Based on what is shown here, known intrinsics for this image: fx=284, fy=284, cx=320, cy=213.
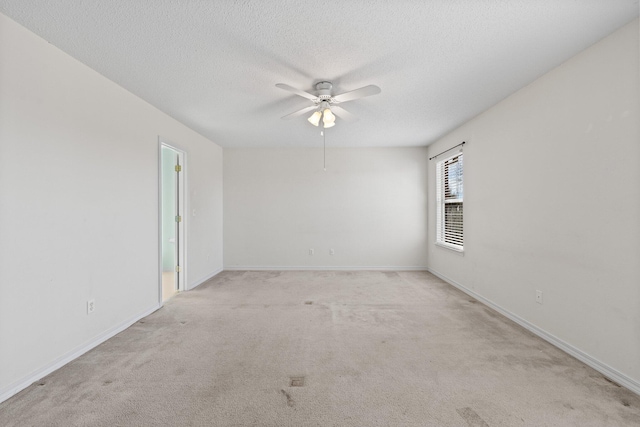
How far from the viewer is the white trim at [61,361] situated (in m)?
1.81

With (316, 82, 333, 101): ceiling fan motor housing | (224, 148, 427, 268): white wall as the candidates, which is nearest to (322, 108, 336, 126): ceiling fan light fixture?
(316, 82, 333, 101): ceiling fan motor housing

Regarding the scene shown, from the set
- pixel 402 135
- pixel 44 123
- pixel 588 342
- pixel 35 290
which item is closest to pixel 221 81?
pixel 44 123

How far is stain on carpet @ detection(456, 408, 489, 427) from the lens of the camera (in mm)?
1567

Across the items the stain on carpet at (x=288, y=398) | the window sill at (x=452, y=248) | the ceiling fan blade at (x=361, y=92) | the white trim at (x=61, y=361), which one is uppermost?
the ceiling fan blade at (x=361, y=92)

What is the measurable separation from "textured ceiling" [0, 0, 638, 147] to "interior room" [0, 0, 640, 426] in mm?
19

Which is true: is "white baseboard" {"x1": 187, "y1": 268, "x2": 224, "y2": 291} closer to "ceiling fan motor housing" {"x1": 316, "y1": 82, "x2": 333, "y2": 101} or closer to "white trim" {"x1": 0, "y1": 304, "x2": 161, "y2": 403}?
"white trim" {"x1": 0, "y1": 304, "x2": 161, "y2": 403}

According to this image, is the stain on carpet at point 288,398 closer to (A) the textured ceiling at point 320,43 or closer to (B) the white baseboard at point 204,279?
(A) the textured ceiling at point 320,43

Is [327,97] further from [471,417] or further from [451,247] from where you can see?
[451,247]

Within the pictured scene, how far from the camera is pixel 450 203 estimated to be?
4719mm

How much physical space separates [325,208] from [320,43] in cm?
372

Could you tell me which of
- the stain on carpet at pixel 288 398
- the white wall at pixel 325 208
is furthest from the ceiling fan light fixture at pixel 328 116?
the white wall at pixel 325 208

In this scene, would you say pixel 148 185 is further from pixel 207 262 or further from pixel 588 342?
pixel 588 342

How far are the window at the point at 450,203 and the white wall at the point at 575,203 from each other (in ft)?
2.92

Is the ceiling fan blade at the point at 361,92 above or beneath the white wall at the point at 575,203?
above
